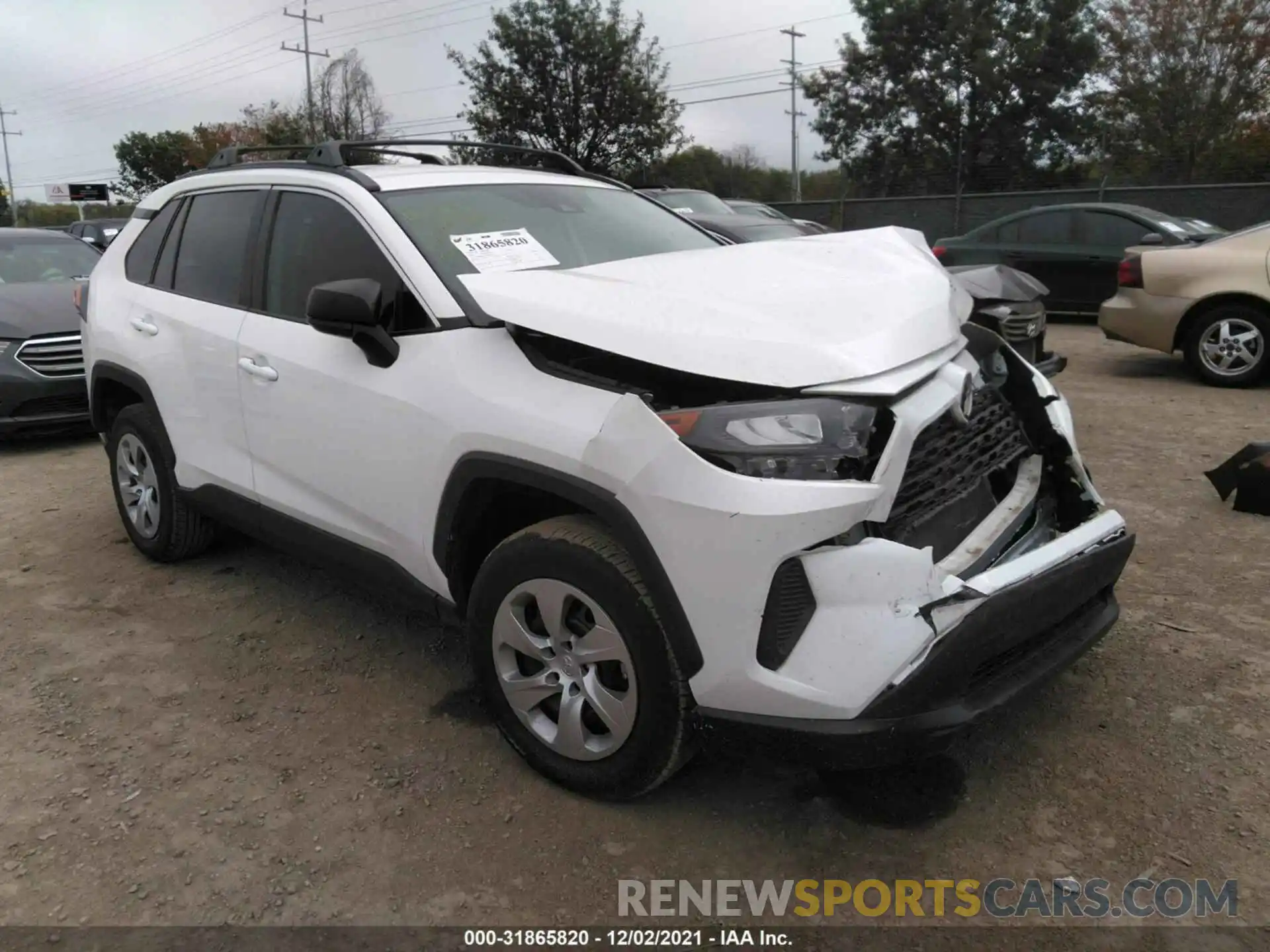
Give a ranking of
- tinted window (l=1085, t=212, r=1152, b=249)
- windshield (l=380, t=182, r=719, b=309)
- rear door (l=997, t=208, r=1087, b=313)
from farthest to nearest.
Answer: rear door (l=997, t=208, r=1087, b=313) < tinted window (l=1085, t=212, r=1152, b=249) < windshield (l=380, t=182, r=719, b=309)

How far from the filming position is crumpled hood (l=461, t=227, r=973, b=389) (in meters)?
2.27

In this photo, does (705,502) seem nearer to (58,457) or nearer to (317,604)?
(317,604)

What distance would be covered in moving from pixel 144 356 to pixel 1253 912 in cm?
419

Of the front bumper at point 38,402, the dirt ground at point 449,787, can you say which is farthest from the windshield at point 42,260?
the dirt ground at point 449,787

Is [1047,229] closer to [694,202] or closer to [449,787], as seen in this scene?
[694,202]

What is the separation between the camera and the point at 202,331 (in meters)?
3.78

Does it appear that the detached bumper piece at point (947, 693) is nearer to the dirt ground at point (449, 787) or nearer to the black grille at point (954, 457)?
the dirt ground at point (449, 787)

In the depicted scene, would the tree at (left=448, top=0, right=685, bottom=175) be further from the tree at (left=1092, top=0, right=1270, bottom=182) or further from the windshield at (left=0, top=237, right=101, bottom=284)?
the windshield at (left=0, top=237, right=101, bottom=284)

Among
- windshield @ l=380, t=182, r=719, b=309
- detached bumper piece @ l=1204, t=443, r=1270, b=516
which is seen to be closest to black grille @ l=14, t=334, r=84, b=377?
windshield @ l=380, t=182, r=719, b=309

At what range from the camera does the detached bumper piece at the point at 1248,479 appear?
14.9ft

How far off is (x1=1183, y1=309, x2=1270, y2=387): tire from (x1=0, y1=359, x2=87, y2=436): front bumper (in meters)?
8.30

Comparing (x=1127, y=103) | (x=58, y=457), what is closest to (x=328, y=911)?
(x=58, y=457)

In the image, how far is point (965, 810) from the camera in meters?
2.61

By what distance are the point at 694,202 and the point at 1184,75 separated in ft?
84.8
